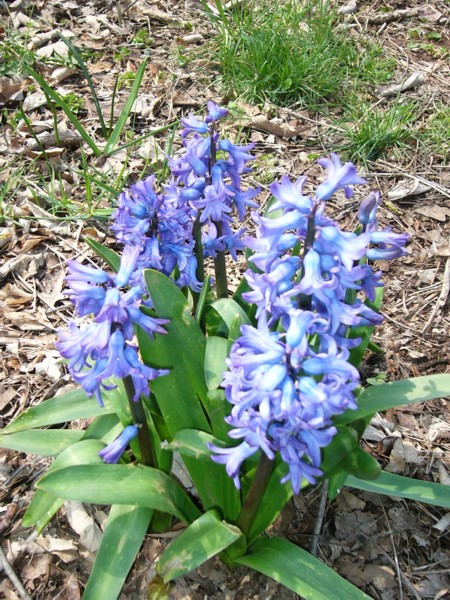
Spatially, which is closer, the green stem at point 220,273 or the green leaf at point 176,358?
the green leaf at point 176,358

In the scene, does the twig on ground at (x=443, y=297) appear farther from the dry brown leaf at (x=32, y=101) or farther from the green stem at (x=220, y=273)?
the dry brown leaf at (x=32, y=101)

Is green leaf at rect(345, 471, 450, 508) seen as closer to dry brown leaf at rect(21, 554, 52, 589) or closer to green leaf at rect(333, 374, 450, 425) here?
green leaf at rect(333, 374, 450, 425)

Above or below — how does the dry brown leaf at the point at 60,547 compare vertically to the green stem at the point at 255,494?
below


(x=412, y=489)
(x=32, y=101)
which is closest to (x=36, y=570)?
(x=412, y=489)

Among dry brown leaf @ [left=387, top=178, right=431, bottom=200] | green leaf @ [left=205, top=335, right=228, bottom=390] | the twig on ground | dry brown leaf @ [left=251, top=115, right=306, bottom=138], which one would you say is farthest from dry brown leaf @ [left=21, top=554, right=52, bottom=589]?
dry brown leaf @ [left=251, top=115, right=306, bottom=138]

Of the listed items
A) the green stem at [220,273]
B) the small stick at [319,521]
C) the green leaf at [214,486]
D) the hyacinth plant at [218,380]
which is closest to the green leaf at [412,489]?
the hyacinth plant at [218,380]

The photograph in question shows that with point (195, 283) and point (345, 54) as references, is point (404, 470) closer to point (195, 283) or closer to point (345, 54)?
point (195, 283)

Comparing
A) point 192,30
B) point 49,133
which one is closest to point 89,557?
point 49,133
